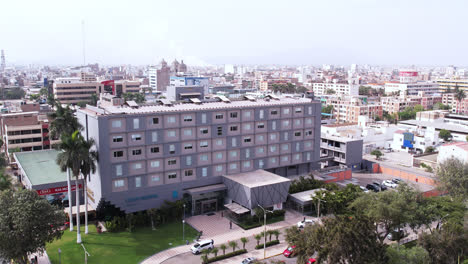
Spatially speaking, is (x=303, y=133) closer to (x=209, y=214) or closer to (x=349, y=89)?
(x=209, y=214)

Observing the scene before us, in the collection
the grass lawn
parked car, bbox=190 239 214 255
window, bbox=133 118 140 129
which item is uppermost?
window, bbox=133 118 140 129

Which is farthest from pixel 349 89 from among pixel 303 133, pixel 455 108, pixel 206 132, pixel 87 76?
pixel 206 132

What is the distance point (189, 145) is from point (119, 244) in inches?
608

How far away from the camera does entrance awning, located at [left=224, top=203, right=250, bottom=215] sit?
49881 millimetres

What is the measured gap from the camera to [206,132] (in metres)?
54.4

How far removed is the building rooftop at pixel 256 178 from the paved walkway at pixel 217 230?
476 centimetres

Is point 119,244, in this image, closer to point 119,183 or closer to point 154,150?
point 119,183

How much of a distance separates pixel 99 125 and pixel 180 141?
10.5 meters

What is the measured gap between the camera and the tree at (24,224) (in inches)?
1353

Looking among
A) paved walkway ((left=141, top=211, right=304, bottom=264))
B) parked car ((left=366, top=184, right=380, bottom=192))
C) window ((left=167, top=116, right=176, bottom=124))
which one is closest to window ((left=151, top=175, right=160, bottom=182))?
paved walkway ((left=141, top=211, right=304, bottom=264))

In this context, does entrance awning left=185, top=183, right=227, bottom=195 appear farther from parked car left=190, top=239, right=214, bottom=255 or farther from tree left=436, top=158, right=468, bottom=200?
tree left=436, top=158, right=468, bottom=200

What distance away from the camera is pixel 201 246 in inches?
1676

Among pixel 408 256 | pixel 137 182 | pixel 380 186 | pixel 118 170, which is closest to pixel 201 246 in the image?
pixel 137 182

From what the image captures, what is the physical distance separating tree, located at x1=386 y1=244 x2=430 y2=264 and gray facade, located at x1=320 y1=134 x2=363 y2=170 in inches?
1524
